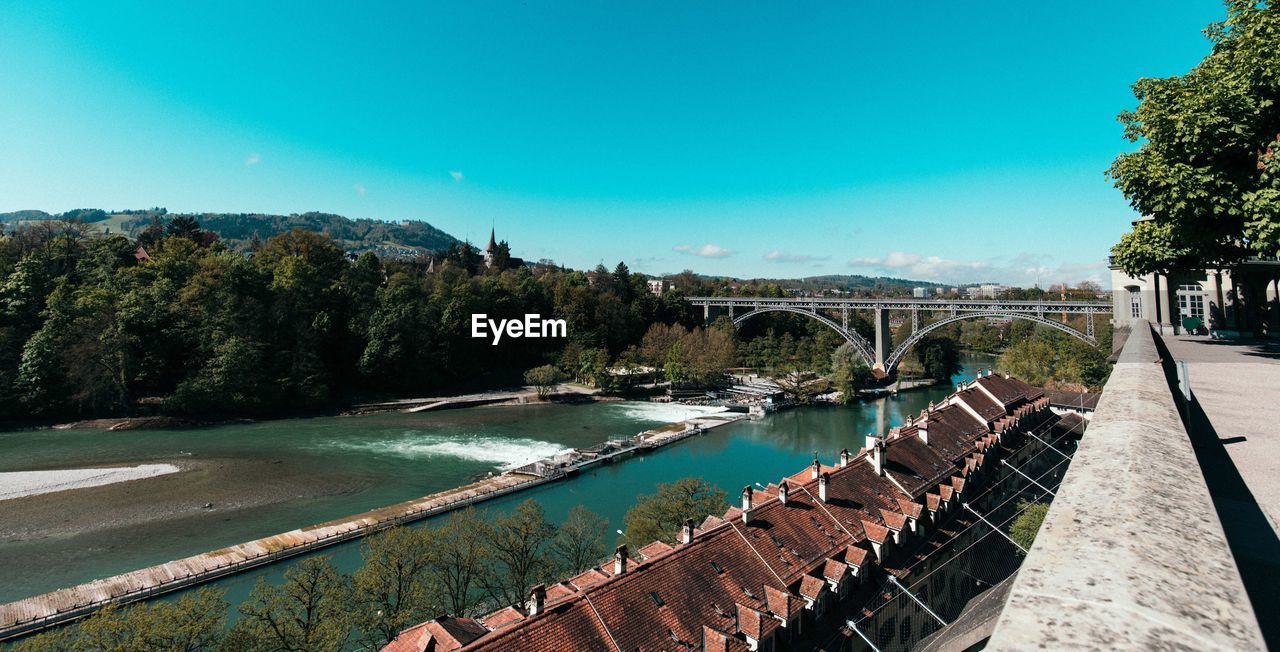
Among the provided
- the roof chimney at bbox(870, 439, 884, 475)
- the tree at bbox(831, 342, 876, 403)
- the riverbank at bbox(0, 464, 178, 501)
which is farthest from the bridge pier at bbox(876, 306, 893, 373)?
the riverbank at bbox(0, 464, 178, 501)

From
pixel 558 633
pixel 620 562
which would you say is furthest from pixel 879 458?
pixel 558 633

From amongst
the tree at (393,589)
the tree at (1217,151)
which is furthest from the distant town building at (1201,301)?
the tree at (393,589)

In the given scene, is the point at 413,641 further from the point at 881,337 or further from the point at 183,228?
the point at 183,228

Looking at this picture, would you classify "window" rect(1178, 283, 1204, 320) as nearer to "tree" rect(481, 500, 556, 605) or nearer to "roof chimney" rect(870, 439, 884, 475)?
"roof chimney" rect(870, 439, 884, 475)

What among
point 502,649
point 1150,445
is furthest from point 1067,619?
point 502,649

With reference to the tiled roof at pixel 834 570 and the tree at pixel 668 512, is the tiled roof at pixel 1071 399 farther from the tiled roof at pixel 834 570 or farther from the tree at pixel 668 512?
the tiled roof at pixel 834 570
